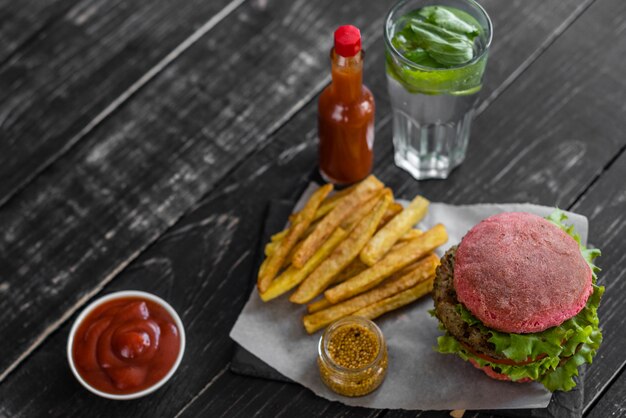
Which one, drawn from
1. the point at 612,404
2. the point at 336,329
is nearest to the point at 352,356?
the point at 336,329

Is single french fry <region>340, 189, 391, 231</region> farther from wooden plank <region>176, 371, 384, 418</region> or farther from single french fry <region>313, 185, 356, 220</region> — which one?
wooden plank <region>176, 371, 384, 418</region>

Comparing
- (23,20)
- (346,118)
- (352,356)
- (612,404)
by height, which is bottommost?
(612,404)

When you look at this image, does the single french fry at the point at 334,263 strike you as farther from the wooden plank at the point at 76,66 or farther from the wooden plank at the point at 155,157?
the wooden plank at the point at 76,66

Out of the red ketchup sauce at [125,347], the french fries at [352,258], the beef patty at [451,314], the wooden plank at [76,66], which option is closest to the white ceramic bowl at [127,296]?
the red ketchup sauce at [125,347]

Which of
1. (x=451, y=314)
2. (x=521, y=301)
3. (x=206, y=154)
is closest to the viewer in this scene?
(x=521, y=301)

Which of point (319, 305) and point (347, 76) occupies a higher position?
point (347, 76)

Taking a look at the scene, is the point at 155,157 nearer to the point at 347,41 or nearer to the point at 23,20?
the point at 23,20

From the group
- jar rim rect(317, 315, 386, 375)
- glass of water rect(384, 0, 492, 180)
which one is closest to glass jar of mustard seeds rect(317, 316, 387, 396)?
jar rim rect(317, 315, 386, 375)
